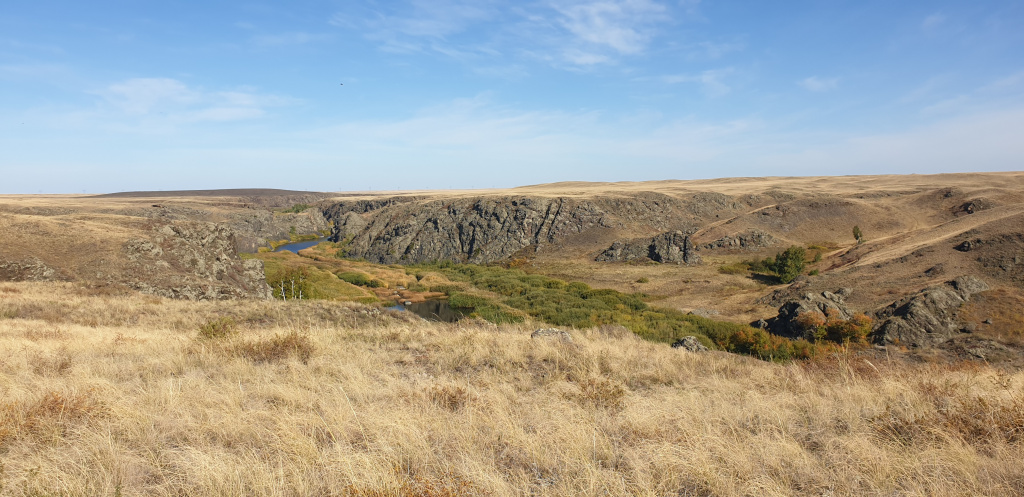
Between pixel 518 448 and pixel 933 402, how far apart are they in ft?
19.2

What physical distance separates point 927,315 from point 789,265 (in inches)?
987

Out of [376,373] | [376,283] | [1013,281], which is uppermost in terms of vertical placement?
[376,373]

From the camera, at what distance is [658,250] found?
7269cm

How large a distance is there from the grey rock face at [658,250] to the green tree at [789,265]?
17.2 metres

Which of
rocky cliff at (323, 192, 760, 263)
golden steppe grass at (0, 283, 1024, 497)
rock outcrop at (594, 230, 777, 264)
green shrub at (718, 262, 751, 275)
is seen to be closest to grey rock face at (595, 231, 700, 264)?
rock outcrop at (594, 230, 777, 264)

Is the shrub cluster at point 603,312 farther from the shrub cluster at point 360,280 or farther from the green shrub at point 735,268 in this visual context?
the green shrub at point 735,268

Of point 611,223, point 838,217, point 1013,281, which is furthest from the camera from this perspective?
point 611,223

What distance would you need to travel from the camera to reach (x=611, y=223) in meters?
Answer: 93.0

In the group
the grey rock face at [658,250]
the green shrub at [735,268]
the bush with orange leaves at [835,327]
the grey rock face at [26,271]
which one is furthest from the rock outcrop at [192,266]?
the grey rock face at [658,250]

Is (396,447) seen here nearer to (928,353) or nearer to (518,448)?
(518,448)

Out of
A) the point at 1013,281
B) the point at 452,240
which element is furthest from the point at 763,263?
the point at 452,240

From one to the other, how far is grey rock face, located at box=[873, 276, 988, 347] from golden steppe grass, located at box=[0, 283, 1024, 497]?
72.6ft

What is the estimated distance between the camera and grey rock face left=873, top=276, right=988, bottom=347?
2552cm

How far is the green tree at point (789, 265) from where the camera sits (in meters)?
49.8
